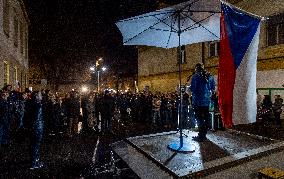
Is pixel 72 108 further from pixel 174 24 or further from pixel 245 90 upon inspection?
pixel 245 90

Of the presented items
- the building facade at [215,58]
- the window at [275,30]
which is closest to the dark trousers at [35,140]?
the building facade at [215,58]

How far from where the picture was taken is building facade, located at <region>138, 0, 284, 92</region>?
16.6m

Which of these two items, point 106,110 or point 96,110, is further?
point 96,110

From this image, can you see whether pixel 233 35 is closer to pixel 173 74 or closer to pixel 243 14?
pixel 243 14

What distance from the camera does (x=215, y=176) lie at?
540cm

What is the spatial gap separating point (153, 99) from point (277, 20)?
9.51 metres

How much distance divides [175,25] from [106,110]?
6124 mm

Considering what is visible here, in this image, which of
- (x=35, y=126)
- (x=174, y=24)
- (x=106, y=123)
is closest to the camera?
(x=35, y=126)

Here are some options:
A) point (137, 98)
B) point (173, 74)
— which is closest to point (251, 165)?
point (137, 98)

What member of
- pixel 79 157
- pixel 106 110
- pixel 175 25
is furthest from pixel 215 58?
pixel 79 157

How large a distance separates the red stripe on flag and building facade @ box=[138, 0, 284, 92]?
10.8 meters

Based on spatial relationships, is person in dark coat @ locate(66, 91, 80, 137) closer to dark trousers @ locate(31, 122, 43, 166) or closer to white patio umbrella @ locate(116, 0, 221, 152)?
dark trousers @ locate(31, 122, 43, 166)

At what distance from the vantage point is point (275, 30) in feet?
55.5

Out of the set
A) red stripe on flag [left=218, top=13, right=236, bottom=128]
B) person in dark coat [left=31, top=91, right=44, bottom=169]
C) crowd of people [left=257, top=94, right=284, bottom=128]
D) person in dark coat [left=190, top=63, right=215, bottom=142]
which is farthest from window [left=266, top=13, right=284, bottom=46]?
person in dark coat [left=31, top=91, right=44, bottom=169]
